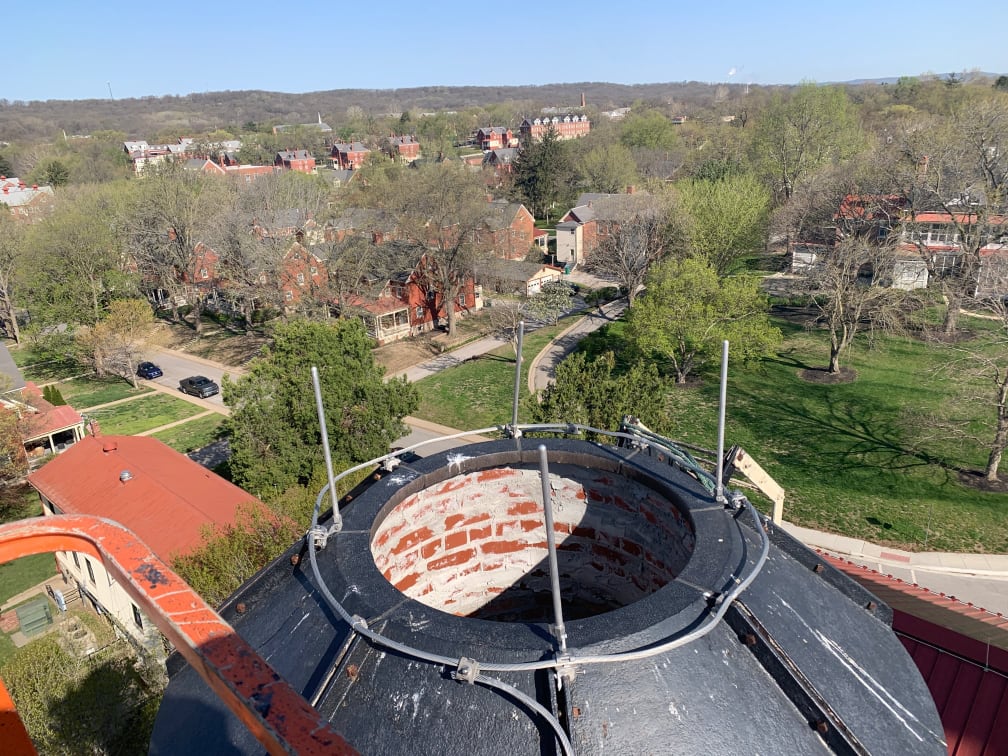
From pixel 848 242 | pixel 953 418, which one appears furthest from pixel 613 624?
pixel 848 242

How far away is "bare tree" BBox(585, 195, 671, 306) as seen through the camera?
4859 cm

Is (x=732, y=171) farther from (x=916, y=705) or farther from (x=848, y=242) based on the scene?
(x=916, y=705)

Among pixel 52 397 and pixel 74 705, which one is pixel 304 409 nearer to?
pixel 74 705

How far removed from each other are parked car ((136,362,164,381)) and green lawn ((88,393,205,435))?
11.0 ft

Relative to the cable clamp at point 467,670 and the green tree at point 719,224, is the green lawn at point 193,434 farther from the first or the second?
the green tree at point 719,224

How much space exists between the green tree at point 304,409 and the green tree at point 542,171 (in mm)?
60633

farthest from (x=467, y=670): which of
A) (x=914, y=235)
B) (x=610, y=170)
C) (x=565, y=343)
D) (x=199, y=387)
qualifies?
(x=610, y=170)

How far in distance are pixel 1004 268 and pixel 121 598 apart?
42798 millimetres

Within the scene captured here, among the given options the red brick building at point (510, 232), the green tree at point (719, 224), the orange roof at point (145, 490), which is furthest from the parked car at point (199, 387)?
the green tree at point (719, 224)

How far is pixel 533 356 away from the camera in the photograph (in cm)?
4384

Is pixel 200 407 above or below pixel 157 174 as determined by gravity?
below

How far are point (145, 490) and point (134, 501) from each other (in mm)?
511

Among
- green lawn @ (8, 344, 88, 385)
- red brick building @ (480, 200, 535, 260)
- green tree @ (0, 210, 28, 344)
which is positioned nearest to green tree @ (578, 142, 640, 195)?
red brick building @ (480, 200, 535, 260)

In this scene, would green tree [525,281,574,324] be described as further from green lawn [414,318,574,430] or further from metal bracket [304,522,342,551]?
metal bracket [304,522,342,551]
